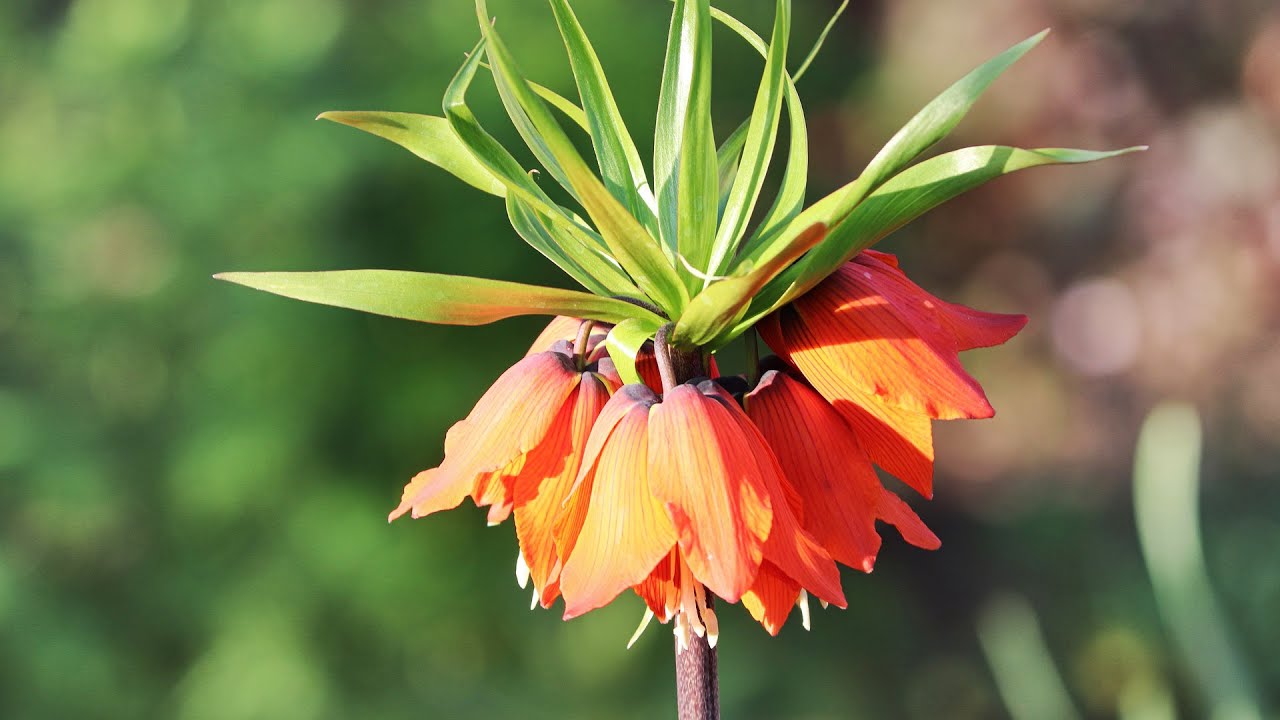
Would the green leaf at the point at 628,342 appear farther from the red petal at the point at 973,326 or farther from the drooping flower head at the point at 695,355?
the red petal at the point at 973,326

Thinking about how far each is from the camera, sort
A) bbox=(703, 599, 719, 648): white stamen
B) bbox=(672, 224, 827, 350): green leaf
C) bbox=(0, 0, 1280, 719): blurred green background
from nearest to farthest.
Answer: bbox=(672, 224, 827, 350): green leaf → bbox=(703, 599, 719, 648): white stamen → bbox=(0, 0, 1280, 719): blurred green background

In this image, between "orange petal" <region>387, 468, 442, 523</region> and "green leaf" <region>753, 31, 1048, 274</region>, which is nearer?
"green leaf" <region>753, 31, 1048, 274</region>

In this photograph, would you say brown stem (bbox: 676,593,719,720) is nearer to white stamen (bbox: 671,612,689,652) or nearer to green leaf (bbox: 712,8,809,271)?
white stamen (bbox: 671,612,689,652)

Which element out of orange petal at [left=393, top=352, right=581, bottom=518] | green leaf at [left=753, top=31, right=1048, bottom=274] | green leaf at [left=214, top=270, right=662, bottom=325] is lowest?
orange petal at [left=393, top=352, right=581, bottom=518]

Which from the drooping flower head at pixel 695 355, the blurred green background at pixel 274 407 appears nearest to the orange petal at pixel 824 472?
the drooping flower head at pixel 695 355

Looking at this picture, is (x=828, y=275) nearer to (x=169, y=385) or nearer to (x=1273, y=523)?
(x=169, y=385)

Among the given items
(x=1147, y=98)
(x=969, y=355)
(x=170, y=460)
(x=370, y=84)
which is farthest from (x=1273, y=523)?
(x=170, y=460)

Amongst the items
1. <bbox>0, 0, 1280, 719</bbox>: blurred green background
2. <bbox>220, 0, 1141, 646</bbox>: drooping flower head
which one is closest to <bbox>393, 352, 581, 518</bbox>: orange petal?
<bbox>220, 0, 1141, 646</bbox>: drooping flower head
